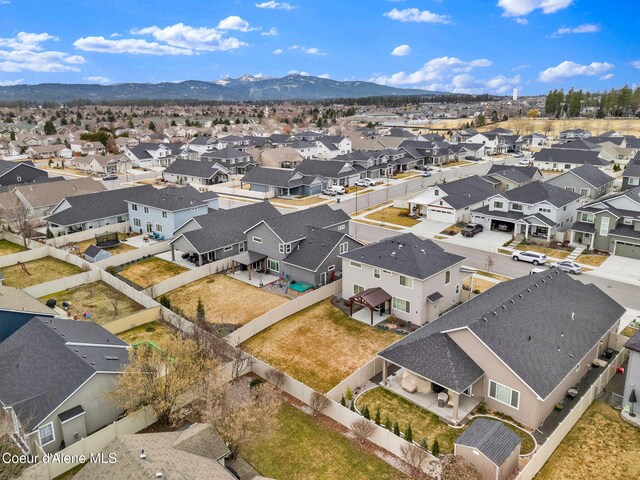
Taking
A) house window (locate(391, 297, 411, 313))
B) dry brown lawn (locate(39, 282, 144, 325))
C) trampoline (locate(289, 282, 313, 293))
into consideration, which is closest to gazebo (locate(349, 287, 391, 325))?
house window (locate(391, 297, 411, 313))

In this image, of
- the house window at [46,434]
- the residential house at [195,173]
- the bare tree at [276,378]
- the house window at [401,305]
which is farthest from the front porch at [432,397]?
the residential house at [195,173]

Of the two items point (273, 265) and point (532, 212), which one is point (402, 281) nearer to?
point (273, 265)

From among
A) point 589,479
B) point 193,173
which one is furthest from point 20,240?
point 589,479

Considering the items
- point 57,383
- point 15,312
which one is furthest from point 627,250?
point 15,312

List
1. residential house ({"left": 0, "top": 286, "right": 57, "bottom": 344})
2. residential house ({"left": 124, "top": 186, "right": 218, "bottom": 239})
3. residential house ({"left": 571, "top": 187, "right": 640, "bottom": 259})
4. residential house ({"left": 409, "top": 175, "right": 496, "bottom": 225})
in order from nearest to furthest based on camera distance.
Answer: residential house ({"left": 0, "top": 286, "right": 57, "bottom": 344})
residential house ({"left": 571, "top": 187, "right": 640, "bottom": 259})
residential house ({"left": 124, "top": 186, "right": 218, "bottom": 239})
residential house ({"left": 409, "top": 175, "right": 496, "bottom": 225})

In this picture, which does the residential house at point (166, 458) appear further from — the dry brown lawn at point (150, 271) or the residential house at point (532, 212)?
the residential house at point (532, 212)

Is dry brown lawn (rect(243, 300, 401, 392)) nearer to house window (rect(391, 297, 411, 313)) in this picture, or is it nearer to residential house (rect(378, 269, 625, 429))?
house window (rect(391, 297, 411, 313))
